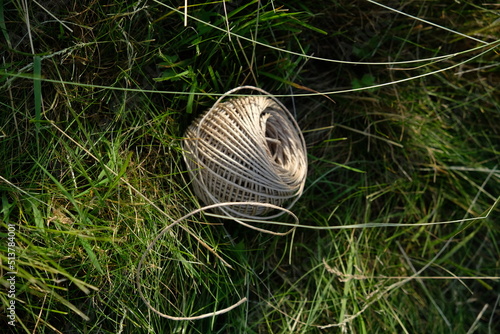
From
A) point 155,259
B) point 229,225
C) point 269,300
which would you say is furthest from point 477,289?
point 155,259

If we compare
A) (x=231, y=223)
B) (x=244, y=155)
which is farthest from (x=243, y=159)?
(x=231, y=223)

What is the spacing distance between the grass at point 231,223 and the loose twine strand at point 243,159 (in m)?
0.07

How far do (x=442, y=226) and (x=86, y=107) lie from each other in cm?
87

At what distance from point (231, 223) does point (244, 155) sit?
21 cm

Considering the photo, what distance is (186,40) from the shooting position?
3.17 ft

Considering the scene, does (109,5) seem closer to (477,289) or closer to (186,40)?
(186,40)

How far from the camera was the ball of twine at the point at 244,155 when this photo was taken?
89cm

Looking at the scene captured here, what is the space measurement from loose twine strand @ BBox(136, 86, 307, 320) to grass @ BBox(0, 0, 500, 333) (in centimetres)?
7

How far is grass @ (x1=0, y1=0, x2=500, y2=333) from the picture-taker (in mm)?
883

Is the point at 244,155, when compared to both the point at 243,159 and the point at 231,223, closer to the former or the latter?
the point at 243,159

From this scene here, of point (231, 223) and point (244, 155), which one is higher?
point (244, 155)

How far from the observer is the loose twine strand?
89 cm

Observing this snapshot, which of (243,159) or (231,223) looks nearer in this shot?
(243,159)

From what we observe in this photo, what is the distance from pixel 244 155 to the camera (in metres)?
0.88
